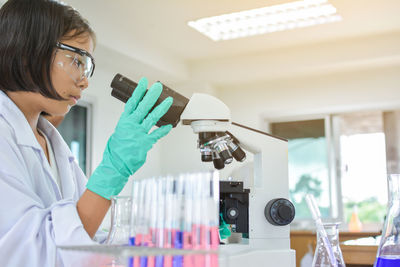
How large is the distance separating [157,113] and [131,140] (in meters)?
0.09

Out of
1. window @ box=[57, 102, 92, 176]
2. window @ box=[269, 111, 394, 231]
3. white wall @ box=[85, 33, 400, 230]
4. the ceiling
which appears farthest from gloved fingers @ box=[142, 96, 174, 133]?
window @ box=[269, 111, 394, 231]

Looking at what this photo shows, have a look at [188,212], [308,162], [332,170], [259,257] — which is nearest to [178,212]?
[188,212]

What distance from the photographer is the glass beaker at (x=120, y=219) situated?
822 mm

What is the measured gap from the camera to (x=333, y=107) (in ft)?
18.3

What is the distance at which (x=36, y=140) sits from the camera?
52.3 inches

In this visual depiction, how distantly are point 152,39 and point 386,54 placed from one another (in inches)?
96.6

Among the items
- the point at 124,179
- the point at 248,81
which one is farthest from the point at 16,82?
the point at 248,81

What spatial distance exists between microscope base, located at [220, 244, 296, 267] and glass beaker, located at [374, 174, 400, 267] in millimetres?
218

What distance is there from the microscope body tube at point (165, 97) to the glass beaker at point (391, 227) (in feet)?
1.71

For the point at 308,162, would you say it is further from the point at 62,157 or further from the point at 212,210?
the point at 212,210

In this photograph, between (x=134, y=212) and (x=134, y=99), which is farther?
(x=134, y=99)

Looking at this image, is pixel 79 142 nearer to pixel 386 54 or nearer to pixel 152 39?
pixel 152 39

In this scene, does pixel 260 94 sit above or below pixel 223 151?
above

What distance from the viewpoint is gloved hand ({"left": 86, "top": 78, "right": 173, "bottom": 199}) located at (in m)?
1.16
